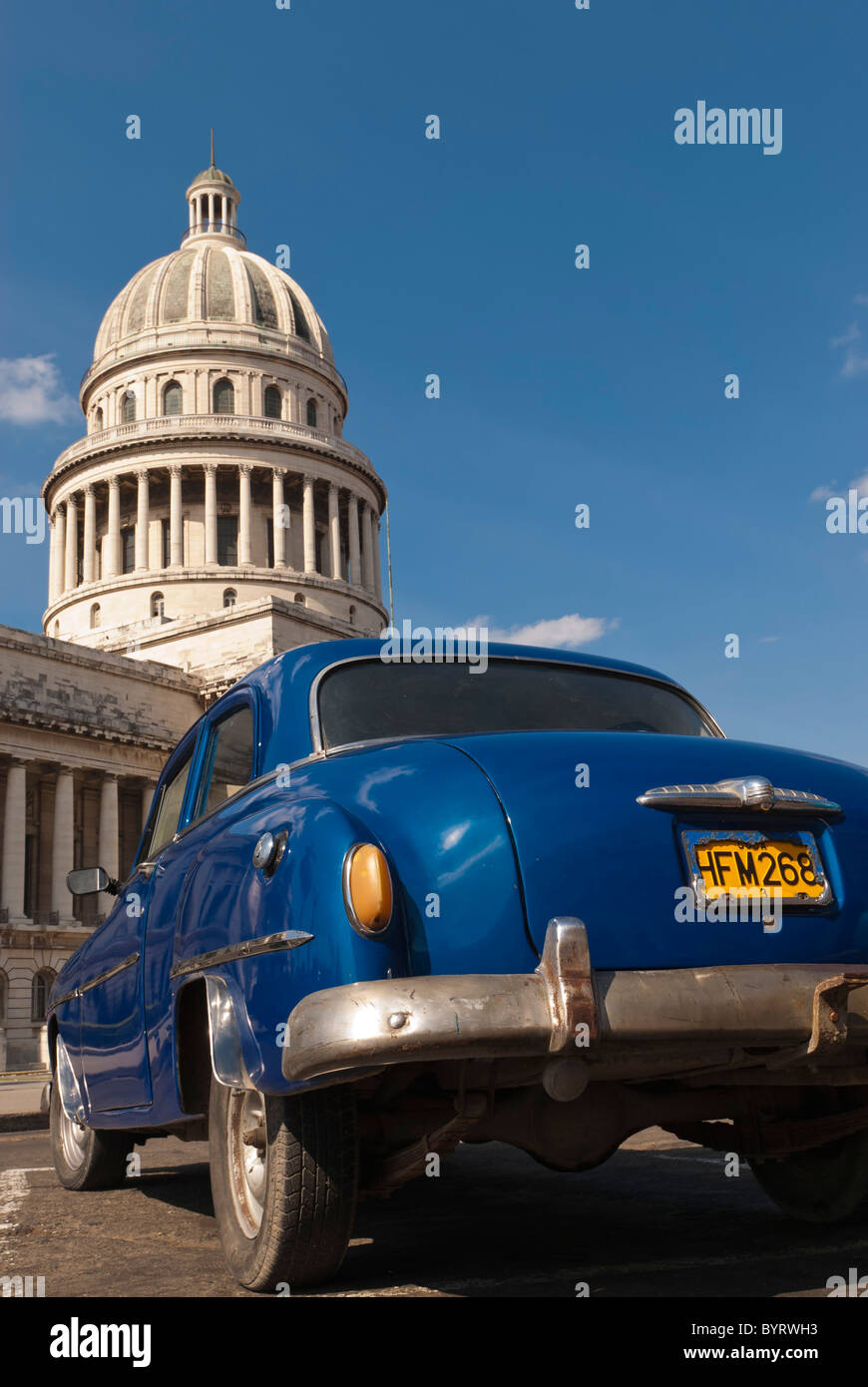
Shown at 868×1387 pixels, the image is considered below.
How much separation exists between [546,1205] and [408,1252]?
1.39 meters

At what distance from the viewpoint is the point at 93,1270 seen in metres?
4.28

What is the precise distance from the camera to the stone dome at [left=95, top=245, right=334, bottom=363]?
232 feet

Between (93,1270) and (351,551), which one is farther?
(351,551)

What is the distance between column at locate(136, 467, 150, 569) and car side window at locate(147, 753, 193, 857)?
198 feet

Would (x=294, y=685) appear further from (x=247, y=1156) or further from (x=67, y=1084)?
(x=67, y=1084)

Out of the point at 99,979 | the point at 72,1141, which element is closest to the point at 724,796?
the point at 99,979

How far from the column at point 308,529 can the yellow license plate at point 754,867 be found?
62.9 meters

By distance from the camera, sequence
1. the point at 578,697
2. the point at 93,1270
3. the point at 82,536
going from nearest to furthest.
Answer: the point at 93,1270
the point at 578,697
the point at 82,536

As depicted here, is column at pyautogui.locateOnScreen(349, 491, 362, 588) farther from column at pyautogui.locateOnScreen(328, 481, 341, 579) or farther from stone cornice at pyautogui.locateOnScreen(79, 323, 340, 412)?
stone cornice at pyautogui.locateOnScreen(79, 323, 340, 412)

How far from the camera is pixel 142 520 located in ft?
214

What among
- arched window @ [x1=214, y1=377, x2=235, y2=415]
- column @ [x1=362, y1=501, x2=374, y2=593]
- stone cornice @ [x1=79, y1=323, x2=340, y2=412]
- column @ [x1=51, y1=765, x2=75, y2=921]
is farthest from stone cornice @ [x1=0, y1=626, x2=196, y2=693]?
stone cornice @ [x1=79, y1=323, x2=340, y2=412]

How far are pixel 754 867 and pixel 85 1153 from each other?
4254mm
